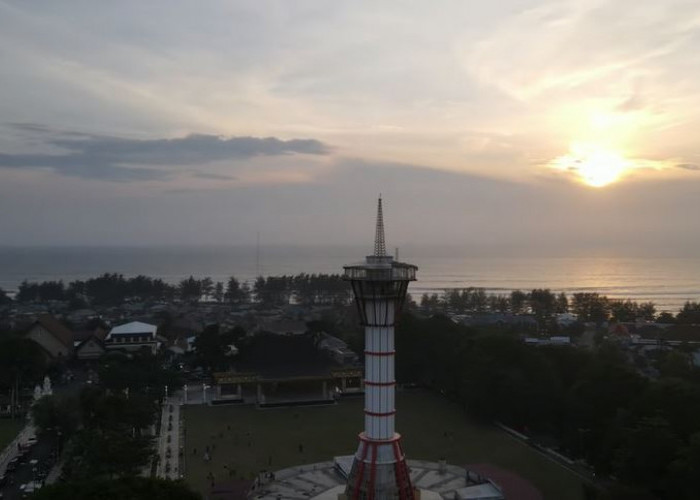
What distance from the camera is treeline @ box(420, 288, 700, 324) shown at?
77.4 meters

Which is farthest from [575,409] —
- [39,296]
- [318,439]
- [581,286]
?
[581,286]

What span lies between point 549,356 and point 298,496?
17880 mm

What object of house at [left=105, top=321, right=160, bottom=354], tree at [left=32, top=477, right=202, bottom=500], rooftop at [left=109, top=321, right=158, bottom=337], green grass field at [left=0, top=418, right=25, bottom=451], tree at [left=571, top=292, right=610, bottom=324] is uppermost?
tree at [left=571, top=292, right=610, bottom=324]

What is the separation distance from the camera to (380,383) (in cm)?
2211

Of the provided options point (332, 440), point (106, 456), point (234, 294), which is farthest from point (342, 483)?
point (234, 294)

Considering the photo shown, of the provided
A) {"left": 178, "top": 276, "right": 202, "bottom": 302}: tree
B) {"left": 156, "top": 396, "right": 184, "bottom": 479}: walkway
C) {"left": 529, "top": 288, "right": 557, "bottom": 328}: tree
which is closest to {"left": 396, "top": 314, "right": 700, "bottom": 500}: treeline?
{"left": 156, "top": 396, "right": 184, "bottom": 479}: walkway

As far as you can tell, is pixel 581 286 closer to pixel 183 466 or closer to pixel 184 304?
pixel 184 304

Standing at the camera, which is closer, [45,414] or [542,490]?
[542,490]

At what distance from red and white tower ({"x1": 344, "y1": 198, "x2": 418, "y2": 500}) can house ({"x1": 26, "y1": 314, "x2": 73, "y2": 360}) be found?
1553 inches

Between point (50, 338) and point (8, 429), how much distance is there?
21454mm

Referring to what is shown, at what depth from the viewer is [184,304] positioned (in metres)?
102

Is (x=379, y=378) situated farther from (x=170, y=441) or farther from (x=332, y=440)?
(x=170, y=441)

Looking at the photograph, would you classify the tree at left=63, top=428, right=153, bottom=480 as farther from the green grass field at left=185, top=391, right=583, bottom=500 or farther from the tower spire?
the tower spire

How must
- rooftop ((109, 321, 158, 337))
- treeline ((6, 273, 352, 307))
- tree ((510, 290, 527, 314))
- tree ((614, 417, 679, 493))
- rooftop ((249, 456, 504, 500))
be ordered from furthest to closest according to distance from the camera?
1. treeline ((6, 273, 352, 307))
2. tree ((510, 290, 527, 314))
3. rooftop ((109, 321, 158, 337))
4. rooftop ((249, 456, 504, 500))
5. tree ((614, 417, 679, 493))
